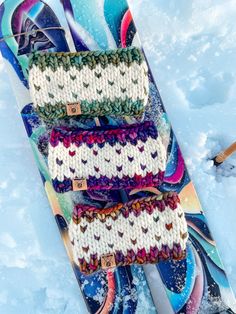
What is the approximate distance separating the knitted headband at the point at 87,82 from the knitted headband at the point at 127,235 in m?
0.37

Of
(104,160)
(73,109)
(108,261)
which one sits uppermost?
(73,109)

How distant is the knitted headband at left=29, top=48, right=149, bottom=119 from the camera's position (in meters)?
1.87

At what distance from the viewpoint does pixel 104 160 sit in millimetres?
1874

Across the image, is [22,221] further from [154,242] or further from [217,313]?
[217,313]

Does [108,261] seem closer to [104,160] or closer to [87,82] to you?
[104,160]

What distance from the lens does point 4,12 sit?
6.57 feet

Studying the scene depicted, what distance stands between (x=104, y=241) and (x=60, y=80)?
1.94 feet

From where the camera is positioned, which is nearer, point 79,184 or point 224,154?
point 79,184

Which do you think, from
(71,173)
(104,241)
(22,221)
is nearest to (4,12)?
(71,173)

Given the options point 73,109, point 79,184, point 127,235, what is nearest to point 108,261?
point 127,235

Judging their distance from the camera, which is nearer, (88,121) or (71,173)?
(71,173)

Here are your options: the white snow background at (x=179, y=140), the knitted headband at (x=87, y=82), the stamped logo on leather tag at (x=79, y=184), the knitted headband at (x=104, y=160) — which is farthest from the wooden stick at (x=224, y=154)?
the stamped logo on leather tag at (x=79, y=184)

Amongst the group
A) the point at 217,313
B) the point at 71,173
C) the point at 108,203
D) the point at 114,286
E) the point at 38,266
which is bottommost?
the point at 217,313

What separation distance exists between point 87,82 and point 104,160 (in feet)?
0.94
